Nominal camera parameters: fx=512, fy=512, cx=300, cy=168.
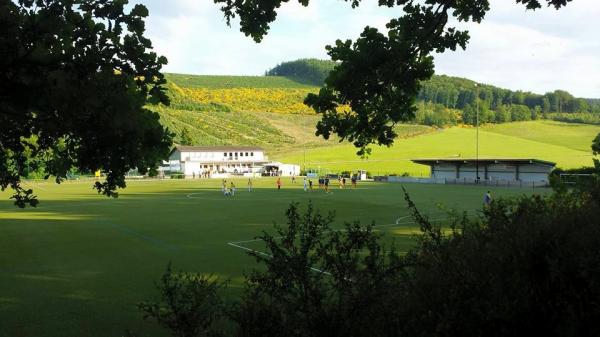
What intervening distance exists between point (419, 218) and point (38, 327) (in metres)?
7.64

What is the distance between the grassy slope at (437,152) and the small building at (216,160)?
13742mm

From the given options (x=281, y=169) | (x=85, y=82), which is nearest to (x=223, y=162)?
(x=281, y=169)

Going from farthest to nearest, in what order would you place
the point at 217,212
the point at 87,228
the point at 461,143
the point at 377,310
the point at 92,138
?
the point at 461,143 → the point at 217,212 → the point at 87,228 → the point at 92,138 → the point at 377,310

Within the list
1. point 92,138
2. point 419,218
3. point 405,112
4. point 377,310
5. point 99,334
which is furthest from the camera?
point 99,334

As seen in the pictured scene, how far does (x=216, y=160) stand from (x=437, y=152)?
5435 cm

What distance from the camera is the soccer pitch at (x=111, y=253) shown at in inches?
408

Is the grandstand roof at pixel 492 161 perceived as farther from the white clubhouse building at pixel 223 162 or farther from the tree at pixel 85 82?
the tree at pixel 85 82

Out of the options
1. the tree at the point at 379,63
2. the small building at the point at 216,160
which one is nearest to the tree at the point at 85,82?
the tree at the point at 379,63

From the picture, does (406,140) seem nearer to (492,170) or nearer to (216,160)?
(216,160)

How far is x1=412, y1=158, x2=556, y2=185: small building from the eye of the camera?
67.2 meters

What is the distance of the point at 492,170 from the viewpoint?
74.1 metres

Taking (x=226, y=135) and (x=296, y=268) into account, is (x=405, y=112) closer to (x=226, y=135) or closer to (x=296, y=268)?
(x=296, y=268)

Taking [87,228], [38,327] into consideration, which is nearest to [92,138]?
[38,327]

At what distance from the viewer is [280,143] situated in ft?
559
